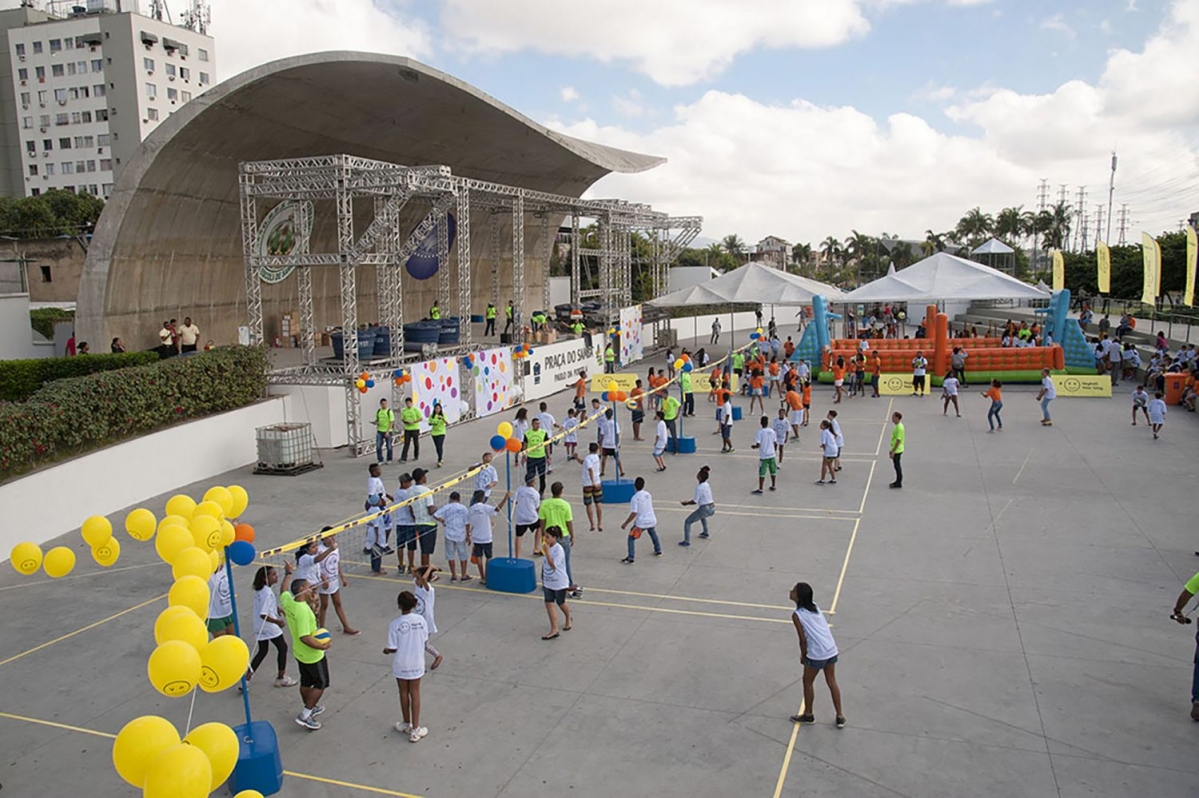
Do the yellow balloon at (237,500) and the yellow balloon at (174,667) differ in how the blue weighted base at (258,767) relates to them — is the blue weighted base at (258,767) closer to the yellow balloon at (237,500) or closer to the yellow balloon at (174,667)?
the yellow balloon at (174,667)

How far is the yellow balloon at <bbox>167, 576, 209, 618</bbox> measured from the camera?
7.20 m

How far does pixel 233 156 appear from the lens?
2433 cm

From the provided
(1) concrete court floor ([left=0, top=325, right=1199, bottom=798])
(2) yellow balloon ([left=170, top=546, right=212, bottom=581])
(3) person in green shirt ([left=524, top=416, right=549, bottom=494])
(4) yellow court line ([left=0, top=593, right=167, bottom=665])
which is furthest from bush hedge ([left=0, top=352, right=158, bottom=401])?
(2) yellow balloon ([left=170, top=546, right=212, bottom=581])

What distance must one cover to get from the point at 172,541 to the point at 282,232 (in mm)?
19401

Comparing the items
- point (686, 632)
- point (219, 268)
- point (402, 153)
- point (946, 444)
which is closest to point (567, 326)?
point (402, 153)

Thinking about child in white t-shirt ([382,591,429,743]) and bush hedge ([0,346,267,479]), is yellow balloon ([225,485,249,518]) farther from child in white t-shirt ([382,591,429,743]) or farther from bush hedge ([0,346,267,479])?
bush hedge ([0,346,267,479])

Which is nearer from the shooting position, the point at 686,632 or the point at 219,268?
the point at 686,632

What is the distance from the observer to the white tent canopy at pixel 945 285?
34500 millimetres

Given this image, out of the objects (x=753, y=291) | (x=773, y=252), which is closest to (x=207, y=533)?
(x=753, y=291)

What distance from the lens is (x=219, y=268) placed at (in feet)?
87.9

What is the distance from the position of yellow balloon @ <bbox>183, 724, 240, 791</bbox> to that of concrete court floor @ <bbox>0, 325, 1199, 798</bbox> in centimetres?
183

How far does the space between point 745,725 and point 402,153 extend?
27.6 metres

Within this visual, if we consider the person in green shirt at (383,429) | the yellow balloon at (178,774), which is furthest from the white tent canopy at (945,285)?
the yellow balloon at (178,774)

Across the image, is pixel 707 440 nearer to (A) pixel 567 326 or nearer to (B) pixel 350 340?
(B) pixel 350 340
